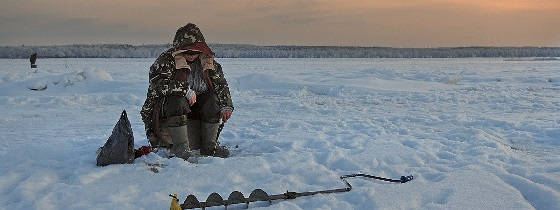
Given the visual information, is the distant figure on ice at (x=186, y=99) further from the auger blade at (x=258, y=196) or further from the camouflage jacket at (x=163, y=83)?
the auger blade at (x=258, y=196)

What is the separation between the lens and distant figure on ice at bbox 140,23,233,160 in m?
4.76

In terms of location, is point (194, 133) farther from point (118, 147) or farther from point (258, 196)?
point (258, 196)

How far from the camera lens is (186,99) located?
190 inches

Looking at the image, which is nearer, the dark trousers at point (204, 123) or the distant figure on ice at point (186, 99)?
the distant figure on ice at point (186, 99)

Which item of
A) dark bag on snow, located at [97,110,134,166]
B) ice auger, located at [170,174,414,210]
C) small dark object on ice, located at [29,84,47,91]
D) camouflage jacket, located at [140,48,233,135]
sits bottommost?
small dark object on ice, located at [29,84,47,91]

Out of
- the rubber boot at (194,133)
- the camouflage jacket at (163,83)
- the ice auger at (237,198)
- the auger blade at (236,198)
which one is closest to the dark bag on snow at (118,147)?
the camouflage jacket at (163,83)

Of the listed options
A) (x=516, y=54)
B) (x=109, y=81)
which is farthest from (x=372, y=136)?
(x=516, y=54)

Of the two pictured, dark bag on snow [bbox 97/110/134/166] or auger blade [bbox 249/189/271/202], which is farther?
dark bag on snow [bbox 97/110/134/166]

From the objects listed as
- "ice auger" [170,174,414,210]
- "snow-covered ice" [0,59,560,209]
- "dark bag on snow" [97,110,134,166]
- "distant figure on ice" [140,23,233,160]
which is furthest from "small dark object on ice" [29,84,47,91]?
"ice auger" [170,174,414,210]

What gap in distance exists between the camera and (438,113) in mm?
9102

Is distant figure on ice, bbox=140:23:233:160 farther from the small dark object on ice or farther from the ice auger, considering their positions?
the small dark object on ice

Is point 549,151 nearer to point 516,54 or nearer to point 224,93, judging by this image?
point 224,93

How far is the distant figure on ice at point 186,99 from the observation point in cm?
476

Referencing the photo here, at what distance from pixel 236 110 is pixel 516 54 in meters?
97.2
